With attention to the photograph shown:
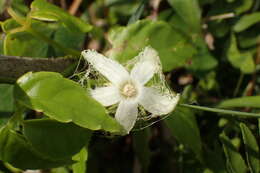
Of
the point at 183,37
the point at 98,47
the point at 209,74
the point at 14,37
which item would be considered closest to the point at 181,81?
the point at 209,74

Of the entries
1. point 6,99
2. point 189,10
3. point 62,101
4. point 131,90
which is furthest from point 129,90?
point 189,10

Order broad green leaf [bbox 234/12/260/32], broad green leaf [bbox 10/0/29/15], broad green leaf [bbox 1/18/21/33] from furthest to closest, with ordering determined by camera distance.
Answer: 1. broad green leaf [bbox 10/0/29/15]
2. broad green leaf [bbox 234/12/260/32]
3. broad green leaf [bbox 1/18/21/33]

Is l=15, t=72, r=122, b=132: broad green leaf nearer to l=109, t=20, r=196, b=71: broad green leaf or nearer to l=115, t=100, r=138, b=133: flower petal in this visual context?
l=115, t=100, r=138, b=133: flower petal

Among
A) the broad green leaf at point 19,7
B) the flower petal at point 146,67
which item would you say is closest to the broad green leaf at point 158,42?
the flower petal at point 146,67

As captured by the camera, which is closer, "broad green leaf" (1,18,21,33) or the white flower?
the white flower

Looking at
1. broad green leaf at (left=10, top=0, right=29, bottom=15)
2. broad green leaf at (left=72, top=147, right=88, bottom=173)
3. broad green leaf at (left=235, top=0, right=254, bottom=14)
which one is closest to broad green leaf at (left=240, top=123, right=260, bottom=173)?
broad green leaf at (left=72, top=147, right=88, bottom=173)

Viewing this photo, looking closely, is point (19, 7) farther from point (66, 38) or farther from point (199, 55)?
point (199, 55)
